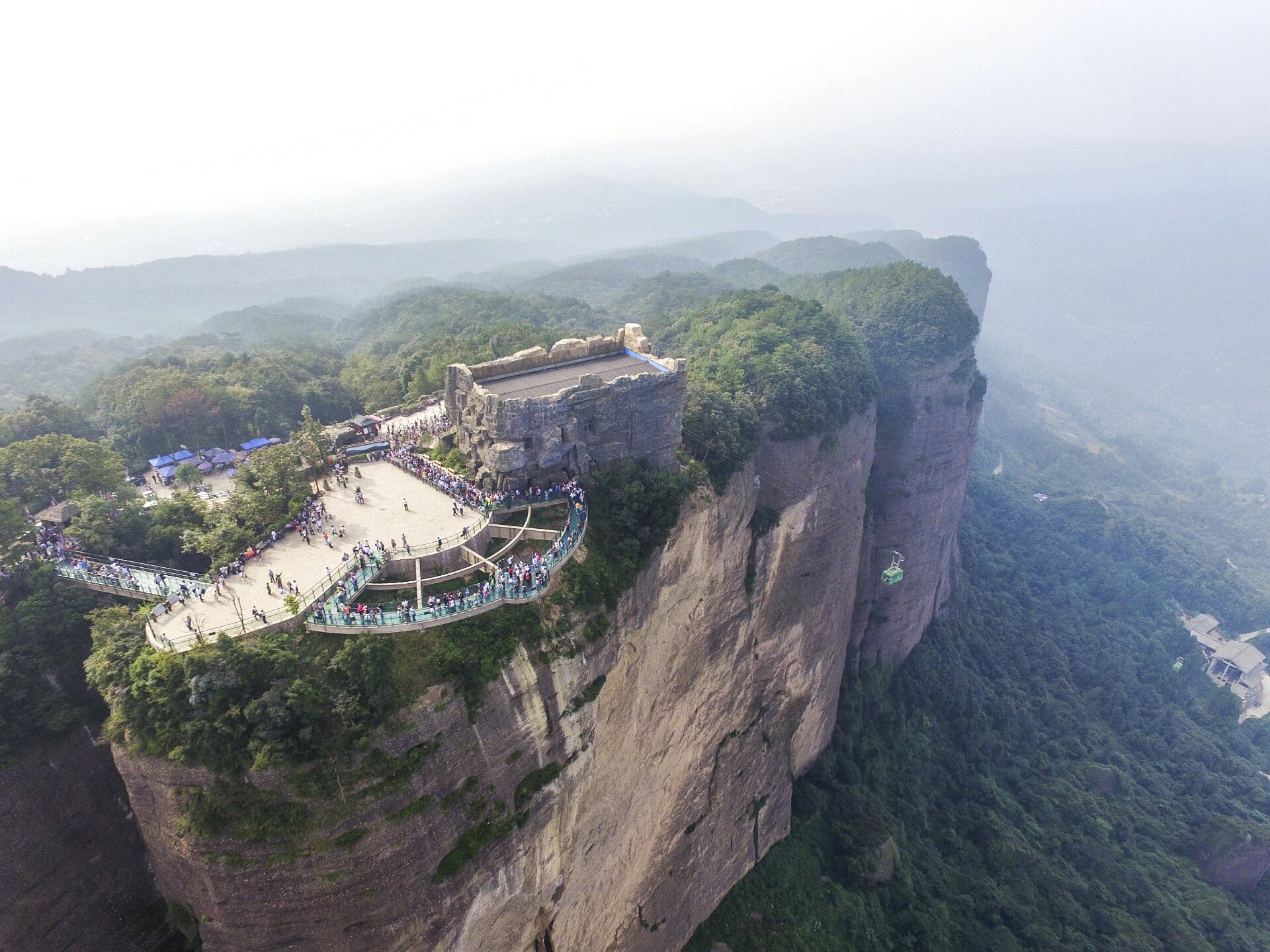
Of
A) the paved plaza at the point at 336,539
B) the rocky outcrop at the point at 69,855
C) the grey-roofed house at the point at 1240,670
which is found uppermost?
the paved plaza at the point at 336,539

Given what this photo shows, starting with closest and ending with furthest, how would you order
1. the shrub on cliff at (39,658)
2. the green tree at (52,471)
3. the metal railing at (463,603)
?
the shrub on cliff at (39,658) < the metal railing at (463,603) < the green tree at (52,471)

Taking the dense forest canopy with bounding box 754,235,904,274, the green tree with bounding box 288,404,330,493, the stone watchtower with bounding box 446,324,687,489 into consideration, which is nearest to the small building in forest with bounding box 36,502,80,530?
the green tree with bounding box 288,404,330,493

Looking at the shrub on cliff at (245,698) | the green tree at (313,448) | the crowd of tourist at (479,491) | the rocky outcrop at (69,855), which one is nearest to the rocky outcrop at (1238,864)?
the crowd of tourist at (479,491)

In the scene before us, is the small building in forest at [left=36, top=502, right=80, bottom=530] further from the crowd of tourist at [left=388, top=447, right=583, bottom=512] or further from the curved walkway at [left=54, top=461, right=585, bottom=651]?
the crowd of tourist at [left=388, top=447, right=583, bottom=512]

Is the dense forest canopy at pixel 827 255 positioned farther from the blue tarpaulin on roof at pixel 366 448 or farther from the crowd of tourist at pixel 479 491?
the crowd of tourist at pixel 479 491

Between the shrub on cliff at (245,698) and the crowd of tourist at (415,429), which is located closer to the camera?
the shrub on cliff at (245,698)

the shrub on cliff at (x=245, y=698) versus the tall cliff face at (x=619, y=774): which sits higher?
the shrub on cliff at (x=245, y=698)

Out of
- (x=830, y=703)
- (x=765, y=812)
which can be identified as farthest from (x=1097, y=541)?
(x=765, y=812)
